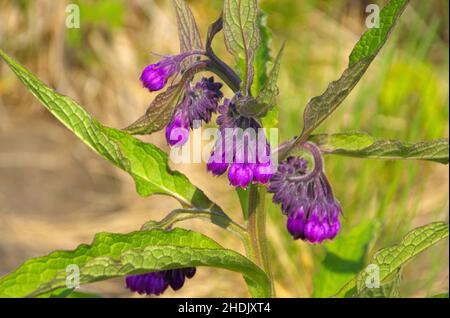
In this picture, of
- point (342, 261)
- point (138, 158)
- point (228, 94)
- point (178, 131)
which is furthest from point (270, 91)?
point (228, 94)

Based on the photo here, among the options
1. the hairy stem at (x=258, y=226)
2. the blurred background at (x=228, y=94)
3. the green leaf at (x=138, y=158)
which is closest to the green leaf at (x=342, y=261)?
the blurred background at (x=228, y=94)

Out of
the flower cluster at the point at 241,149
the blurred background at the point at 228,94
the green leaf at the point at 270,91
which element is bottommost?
the flower cluster at the point at 241,149

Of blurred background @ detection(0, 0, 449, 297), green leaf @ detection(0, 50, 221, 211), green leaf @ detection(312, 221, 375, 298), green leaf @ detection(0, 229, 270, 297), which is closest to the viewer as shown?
green leaf @ detection(0, 229, 270, 297)

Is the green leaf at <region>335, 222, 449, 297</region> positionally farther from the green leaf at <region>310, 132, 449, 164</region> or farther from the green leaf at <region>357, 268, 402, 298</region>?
the green leaf at <region>310, 132, 449, 164</region>

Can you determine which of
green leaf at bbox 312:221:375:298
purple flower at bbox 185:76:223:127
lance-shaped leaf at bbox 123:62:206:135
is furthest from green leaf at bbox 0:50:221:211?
green leaf at bbox 312:221:375:298

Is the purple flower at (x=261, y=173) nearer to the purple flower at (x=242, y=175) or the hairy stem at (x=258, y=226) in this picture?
the purple flower at (x=242, y=175)

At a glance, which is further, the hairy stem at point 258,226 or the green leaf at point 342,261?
the green leaf at point 342,261
